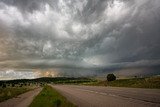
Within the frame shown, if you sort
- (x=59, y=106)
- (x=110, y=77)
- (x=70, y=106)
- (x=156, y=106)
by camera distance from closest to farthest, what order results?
(x=156, y=106) < (x=70, y=106) < (x=59, y=106) < (x=110, y=77)

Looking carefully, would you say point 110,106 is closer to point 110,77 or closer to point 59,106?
point 59,106

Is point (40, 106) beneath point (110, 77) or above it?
beneath

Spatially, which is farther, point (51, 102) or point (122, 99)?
point (51, 102)

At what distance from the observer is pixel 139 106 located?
14.1 meters

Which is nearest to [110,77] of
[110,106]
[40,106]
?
[40,106]

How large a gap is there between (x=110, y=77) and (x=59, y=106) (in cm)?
7306

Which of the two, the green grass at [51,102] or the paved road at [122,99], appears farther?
the green grass at [51,102]

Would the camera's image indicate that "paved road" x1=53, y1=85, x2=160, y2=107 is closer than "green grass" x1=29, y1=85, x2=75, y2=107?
Yes

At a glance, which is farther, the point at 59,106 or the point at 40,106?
the point at 40,106

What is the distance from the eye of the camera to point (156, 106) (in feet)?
44.2

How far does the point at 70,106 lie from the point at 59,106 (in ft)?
5.81

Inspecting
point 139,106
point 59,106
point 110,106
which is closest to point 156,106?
point 139,106

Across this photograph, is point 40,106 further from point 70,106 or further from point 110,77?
point 110,77

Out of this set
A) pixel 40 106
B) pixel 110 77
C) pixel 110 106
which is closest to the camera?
pixel 110 106
